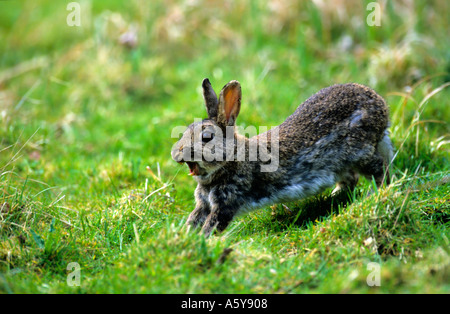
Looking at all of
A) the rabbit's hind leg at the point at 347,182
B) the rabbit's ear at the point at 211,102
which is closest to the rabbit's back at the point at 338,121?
the rabbit's hind leg at the point at 347,182

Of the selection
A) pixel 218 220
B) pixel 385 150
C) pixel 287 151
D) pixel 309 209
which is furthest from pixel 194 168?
pixel 385 150

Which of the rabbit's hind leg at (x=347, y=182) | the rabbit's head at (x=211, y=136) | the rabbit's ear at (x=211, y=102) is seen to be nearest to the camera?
the rabbit's head at (x=211, y=136)

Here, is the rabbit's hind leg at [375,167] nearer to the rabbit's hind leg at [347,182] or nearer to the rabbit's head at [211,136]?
the rabbit's hind leg at [347,182]

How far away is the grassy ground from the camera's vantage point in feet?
13.1

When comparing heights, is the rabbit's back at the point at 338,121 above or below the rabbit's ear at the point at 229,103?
below

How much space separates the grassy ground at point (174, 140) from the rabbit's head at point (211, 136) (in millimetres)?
679

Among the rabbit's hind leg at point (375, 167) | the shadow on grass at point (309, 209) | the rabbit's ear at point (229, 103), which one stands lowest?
the shadow on grass at point (309, 209)

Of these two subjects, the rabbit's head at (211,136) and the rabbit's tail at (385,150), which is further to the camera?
the rabbit's tail at (385,150)

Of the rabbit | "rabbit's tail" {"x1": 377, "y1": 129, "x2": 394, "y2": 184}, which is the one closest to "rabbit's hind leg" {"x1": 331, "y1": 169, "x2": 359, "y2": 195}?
the rabbit

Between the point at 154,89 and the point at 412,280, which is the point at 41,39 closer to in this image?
the point at 154,89

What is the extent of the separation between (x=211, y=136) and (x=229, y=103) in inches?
15.7

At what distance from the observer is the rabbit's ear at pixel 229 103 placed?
4992mm

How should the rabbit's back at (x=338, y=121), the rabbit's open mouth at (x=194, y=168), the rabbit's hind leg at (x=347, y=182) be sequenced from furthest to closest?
the rabbit's hind leg at (x=347, y=182)
the rabbit's back at (x=338, y=121)
the rabbit's open mouth at (x=194, y=168)
